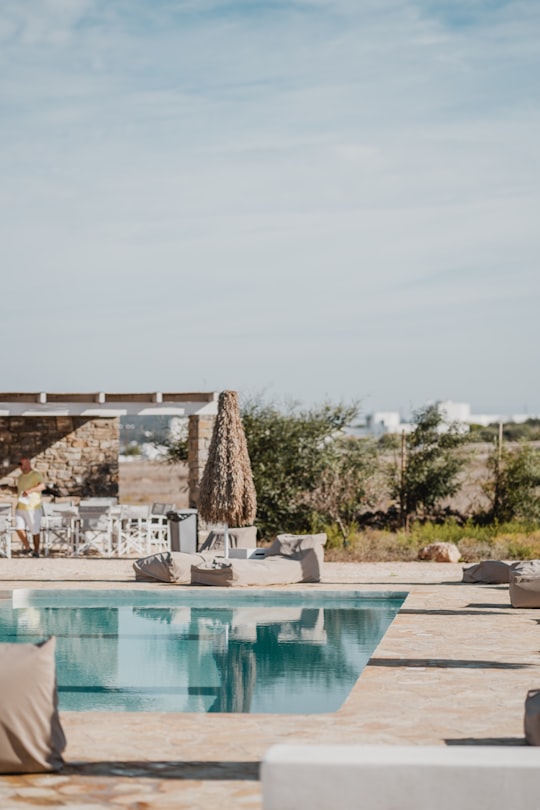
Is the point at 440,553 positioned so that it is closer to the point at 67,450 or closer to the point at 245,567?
the point at 245,567

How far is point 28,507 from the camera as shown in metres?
16.7

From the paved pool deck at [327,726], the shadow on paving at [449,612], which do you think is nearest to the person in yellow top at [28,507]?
the shadow on paving at [449,612]

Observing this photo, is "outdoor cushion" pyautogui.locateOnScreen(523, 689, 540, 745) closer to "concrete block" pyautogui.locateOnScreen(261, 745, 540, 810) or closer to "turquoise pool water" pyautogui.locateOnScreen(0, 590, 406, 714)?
"concrete block" pyautogui.locateOnScreen(261, 745, 540, 810)

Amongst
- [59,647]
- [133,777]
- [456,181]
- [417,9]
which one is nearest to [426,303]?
[456,181]

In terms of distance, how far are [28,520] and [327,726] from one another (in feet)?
35.9

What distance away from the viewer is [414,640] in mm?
9547

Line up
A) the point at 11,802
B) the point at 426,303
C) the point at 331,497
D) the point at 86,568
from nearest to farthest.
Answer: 1. the point at 11,802
2. the point at 86,568
3. the point at 331,497
4. the point at 426,303

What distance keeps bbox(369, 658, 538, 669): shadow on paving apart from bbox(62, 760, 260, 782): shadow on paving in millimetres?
2984

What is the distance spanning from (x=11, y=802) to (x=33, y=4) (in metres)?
11.9

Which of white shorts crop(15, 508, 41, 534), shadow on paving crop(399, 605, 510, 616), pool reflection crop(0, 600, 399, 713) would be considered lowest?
pool reflection crop(0, 600, 399, 713)

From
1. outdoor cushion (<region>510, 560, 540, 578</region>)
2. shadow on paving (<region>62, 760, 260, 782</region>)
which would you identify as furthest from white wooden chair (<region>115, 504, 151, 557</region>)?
shadow on paving (<region>62, 760, 260, 782</region>)

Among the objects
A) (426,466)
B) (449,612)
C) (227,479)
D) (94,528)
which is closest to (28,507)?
(94,528)

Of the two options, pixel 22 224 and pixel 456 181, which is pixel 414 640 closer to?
pixel 456 181

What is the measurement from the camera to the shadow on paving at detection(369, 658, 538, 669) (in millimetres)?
8352
